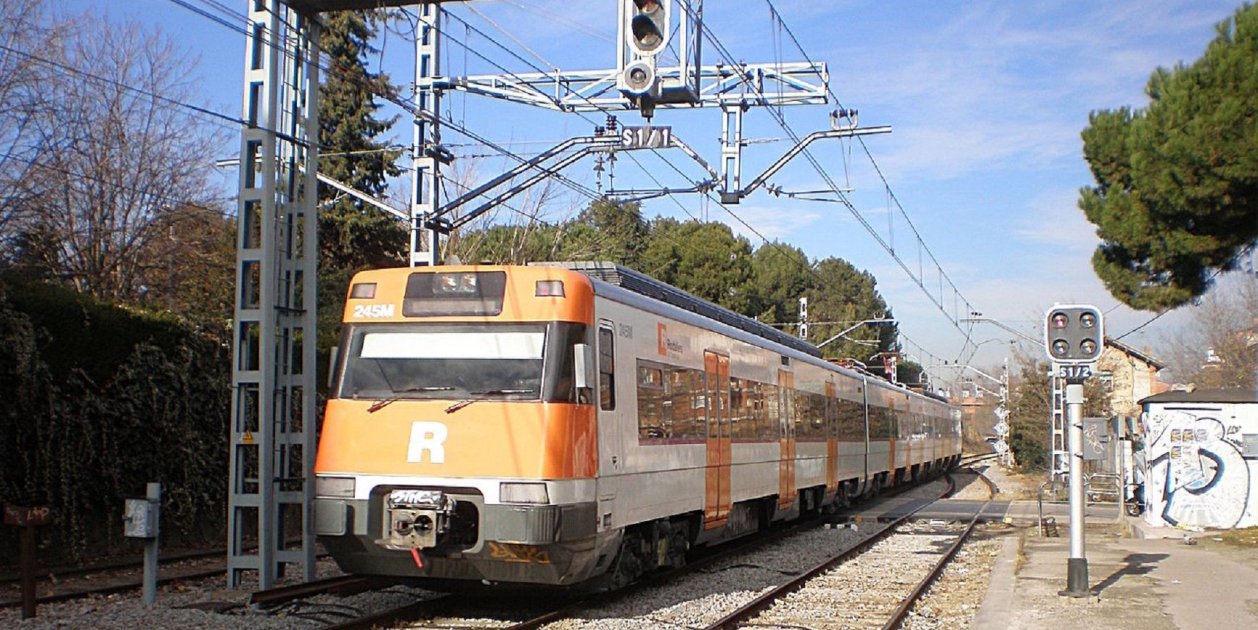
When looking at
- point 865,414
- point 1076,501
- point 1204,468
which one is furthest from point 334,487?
point 865,414

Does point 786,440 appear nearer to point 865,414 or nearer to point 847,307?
point 865,414

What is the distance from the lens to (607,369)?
10.9 meters

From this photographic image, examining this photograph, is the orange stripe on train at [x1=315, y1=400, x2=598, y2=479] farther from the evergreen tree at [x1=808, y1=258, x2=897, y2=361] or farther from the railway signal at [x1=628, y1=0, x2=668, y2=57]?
the evergreen tree at [x1=808, y1=258, x2=897, y2=361]

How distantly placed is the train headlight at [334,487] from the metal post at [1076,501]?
7102mm

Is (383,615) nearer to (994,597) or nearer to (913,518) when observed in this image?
(994,597)

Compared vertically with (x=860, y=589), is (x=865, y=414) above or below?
above

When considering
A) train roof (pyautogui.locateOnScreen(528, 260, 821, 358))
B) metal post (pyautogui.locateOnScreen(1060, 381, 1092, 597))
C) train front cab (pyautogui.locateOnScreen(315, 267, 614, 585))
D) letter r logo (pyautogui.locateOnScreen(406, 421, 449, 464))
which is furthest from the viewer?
train roof (pyautogui.locateOnScreen(528, 260, 821, 358))

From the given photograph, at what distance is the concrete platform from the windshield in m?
4.54

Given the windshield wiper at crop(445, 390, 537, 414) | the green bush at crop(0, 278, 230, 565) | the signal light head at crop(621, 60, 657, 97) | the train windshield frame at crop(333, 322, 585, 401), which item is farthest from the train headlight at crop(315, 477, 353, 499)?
the green bush at crop(0, 278, 230, 565)

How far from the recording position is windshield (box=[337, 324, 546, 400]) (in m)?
10.2

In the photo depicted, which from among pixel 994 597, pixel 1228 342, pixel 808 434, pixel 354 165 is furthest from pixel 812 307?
pixel 994 597

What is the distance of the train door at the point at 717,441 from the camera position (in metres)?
14.1

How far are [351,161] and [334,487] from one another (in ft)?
73.8

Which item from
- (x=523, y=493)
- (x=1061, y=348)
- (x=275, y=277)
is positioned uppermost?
(x=275, y=277)
